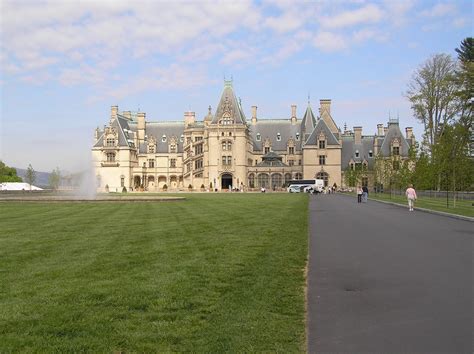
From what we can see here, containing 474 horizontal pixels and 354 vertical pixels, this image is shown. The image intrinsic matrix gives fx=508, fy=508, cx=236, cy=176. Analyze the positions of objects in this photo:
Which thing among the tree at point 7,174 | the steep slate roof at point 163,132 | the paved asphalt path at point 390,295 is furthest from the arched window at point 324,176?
the paved asphalt path at point 390,295

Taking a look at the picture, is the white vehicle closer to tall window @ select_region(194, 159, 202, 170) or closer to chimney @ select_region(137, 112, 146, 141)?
tall window @ select_region(194, 159, 202, 170)

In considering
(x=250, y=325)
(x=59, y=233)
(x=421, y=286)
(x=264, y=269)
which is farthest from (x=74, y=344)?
(x=59, y=233)

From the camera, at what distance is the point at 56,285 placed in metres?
8.91

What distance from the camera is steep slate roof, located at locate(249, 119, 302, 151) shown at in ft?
353

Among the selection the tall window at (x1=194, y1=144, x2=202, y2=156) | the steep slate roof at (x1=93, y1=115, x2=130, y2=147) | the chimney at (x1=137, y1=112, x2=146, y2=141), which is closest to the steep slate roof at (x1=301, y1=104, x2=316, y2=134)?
the tall window at (x1=194, y1=144, x2=202, y2=156)

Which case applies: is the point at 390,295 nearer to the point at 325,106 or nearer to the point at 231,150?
the point at 231,150

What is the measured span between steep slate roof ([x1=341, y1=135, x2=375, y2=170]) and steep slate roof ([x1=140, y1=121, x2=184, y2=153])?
3522cm

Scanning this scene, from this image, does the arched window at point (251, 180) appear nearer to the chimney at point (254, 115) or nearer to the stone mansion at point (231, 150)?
the stone mansion at point (231, 150)

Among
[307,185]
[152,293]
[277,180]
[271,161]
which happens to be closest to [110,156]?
[271,161]

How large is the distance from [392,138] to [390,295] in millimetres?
92385

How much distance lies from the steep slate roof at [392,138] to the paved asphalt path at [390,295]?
82.6m

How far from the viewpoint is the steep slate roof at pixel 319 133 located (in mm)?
97438

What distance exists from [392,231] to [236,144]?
7740cm

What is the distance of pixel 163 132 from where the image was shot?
115 m
